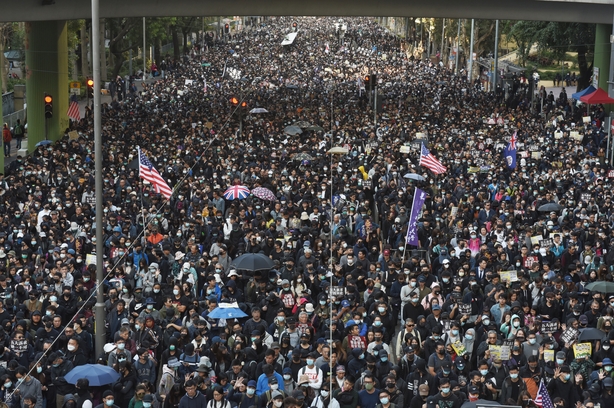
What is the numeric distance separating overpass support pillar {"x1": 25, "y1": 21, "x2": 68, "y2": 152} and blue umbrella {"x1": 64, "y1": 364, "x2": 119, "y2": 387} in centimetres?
2804

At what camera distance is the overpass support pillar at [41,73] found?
136 ft

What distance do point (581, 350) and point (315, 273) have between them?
16.3ft

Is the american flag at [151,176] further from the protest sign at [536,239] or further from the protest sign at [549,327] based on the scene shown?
the protest sign at [549,327]

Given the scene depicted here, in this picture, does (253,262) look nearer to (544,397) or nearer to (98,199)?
(98,199)

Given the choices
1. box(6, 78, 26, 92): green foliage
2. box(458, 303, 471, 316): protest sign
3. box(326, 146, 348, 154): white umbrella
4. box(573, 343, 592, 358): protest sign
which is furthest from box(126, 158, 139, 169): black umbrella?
box(6, 78, 26, 92): green foliage

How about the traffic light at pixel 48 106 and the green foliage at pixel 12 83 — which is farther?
the green foliage at pixel 12 83

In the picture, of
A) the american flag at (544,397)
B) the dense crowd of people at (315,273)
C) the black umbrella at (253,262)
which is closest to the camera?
the american flag at (544,397)

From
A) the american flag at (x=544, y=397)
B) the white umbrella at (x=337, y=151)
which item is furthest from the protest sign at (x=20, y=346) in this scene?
the white umbrella at (x=337, y=151)

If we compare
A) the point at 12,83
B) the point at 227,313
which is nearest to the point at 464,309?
the point at 227,313

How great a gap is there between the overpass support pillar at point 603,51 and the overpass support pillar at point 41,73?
20787mm

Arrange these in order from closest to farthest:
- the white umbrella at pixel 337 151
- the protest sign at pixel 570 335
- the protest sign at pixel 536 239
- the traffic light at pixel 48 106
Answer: the protest sign at pixel 570 335 → the protest sign at pixel 536 239 → the white umbrella at pixel 337 151 → the traffic light at pixel 48 106

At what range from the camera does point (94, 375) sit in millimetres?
13688

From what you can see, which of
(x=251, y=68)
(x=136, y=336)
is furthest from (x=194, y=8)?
(x=251, y=68)

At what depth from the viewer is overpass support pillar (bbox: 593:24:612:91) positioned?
43700 mm
